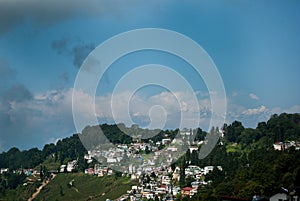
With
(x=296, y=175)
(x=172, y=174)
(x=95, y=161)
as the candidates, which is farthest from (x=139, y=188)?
(x=296, y=175)

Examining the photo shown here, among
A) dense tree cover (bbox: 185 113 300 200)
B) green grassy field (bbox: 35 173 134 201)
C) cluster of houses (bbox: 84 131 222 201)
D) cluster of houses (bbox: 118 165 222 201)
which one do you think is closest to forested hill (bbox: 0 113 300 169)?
dense tree cover (bbox: 185 113 300 200)

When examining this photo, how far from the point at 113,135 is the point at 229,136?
3934 cm

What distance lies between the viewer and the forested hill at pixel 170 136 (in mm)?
74250

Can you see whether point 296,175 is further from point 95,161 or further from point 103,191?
point 95,161

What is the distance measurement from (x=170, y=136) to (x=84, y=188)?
34.1m

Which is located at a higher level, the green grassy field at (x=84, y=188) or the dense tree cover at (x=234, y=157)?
the dense tree cover at (x=234, y=157)

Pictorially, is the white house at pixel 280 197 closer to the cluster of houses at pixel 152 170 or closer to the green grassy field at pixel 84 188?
the cluster of houses at pixel 152 170

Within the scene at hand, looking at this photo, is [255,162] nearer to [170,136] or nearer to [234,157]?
[234,157]

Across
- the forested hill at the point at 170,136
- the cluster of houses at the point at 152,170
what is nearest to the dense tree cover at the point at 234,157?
the forested hill at the point at 170,136

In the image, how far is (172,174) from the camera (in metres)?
76.4

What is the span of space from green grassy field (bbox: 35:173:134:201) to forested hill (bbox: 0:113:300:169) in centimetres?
1588

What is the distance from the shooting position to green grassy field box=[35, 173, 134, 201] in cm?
7402

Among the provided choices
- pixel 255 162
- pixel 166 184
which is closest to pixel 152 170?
pixel 166 184

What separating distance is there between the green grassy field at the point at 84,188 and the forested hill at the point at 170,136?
1588 cm
